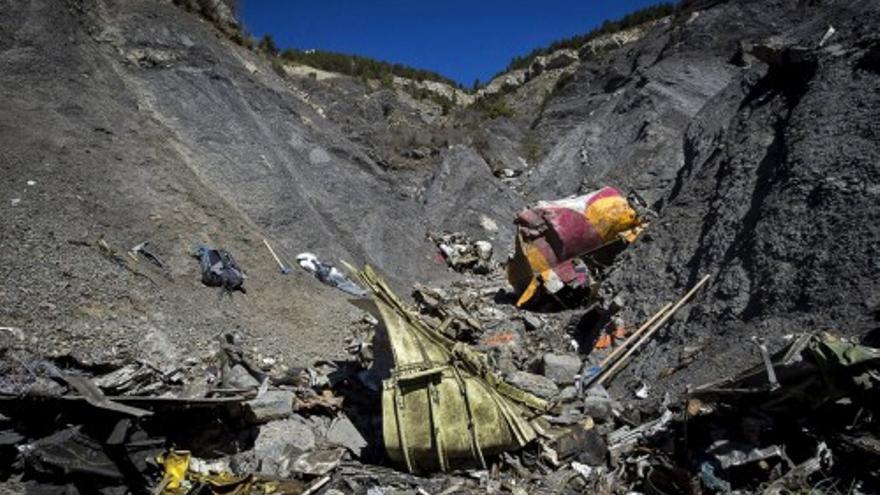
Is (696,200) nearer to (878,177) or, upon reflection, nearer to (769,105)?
(769,105)

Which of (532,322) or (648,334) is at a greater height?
(532,322)

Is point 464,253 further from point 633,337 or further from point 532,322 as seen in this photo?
point 633,337

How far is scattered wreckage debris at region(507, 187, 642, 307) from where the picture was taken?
9.91m

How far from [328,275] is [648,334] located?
5.87 m

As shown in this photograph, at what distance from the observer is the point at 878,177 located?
21.8 feet

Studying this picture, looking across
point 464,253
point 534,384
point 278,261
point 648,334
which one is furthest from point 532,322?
point 464,253

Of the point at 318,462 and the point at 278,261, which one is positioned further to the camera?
the point at 278,261

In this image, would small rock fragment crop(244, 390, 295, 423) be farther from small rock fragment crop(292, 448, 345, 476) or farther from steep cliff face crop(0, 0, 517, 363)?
steep cliff face crop(0, 0, 517, 363)

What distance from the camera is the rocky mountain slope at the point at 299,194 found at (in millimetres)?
6598

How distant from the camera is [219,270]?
856 centimetres

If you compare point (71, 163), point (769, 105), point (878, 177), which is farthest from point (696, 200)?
point (71, 163)

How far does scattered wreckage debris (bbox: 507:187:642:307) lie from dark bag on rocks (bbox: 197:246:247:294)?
189 inches

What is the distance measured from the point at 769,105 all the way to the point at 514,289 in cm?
546

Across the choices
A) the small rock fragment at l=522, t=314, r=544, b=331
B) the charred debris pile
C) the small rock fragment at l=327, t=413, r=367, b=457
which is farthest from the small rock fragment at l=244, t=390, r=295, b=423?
the small rock fragment at l=522, t=314, r=544, b=331
